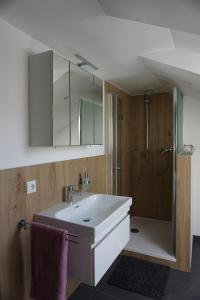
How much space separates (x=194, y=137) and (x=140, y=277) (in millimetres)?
1940

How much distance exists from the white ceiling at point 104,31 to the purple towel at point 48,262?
138 cm

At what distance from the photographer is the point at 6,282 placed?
147 cm

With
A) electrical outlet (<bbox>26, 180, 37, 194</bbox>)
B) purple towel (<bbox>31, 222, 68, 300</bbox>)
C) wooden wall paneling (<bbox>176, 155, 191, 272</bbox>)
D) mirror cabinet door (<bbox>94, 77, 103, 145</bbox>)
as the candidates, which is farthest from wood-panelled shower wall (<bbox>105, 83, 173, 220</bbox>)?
purple towel (<bbox>31, 222, 68, 300</bbox>)

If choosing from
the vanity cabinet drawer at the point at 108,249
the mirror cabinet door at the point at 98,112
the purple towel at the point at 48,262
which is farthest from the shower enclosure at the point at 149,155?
the purple towel at the point at 48,262

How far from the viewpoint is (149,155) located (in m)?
3.73

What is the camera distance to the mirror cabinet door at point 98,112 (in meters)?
2.36

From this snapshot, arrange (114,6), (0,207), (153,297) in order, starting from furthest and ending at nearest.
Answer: (153,297)
(0,207)
(114,6)

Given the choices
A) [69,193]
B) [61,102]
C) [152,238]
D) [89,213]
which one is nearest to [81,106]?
[61,102]

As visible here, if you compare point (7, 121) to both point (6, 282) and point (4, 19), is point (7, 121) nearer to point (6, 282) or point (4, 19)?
point (4, 19)

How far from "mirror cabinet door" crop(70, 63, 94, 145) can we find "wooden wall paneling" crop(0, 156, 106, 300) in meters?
0.34

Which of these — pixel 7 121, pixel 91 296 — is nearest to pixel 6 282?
pixel 91 296

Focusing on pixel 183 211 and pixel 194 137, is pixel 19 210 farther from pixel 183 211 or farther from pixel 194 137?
pixel 194 137

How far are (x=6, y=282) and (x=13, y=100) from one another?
126 centimetres

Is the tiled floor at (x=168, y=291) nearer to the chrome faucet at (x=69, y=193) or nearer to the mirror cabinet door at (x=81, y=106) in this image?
the chrome faucet at (x=69, y=193)
